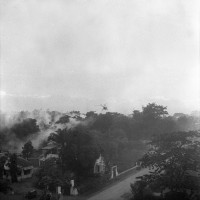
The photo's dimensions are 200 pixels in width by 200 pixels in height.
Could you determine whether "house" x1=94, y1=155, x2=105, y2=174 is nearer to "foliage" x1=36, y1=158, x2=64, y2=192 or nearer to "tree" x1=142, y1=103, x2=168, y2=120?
"foliage" x1=36, y1=158, x2=64, y2=192

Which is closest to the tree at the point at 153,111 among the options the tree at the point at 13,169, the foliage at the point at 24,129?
the foliage at the point at 24,129

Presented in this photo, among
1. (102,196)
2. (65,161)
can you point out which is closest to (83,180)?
(65,161)

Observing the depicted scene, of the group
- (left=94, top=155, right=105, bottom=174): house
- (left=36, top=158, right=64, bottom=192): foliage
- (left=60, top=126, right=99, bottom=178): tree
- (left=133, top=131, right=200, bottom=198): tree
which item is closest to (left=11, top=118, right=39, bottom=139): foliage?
(left=94, top=155, right=105, bottom=174): house

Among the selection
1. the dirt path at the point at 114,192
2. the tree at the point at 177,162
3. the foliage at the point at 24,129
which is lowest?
the dirt path at the point at 114,192

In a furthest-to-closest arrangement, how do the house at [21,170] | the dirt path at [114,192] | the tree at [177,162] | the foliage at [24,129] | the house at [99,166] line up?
the foliage at [24,129], the house at [99,166], the house at [21,170], the dirt path at [114,192], the tree at [177,162]

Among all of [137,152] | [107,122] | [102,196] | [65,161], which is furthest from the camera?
[107,122]

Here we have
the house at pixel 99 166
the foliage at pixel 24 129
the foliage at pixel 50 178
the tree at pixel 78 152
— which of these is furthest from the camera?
the foliage at pixel 24 129

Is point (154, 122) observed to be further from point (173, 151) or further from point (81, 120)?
point (173, 151)

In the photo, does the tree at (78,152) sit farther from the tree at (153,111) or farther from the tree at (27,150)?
the tree at (153,111)

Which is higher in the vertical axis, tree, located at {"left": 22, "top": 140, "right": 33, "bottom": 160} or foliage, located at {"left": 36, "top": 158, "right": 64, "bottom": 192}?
tree, located at {"left": 22, "top": 140, "right": 33, "bottom": 160}
